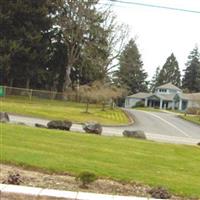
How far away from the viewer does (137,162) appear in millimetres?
12680

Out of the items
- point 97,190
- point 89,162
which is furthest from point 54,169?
point 97,190

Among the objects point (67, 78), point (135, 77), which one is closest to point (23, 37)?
point (67, 78)

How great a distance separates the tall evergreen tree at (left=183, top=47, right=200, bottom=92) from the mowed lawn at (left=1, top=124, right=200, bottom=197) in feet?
351

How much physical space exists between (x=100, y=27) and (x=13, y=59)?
1527cm

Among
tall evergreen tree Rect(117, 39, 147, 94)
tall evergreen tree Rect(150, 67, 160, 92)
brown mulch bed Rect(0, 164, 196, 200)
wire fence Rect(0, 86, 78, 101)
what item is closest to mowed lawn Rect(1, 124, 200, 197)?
brown mulch bed Rect(0, 164, 196, 200)

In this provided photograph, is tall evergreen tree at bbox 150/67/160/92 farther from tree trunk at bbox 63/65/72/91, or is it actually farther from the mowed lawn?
the mowed lawn

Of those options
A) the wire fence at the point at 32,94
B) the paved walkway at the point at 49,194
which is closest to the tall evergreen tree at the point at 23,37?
the wire fence at the point at 32,94

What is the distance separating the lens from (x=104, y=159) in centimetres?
1259

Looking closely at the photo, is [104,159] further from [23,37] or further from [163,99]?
[163,99]

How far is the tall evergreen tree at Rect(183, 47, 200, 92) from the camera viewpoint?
122 metres

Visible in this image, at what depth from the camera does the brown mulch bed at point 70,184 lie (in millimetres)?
8744

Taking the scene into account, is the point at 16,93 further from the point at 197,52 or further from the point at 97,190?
A: the point at 197,52

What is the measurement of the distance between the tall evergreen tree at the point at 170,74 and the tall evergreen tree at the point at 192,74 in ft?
13.0

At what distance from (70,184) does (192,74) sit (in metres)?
117
